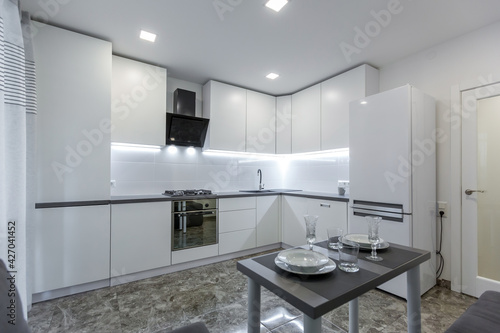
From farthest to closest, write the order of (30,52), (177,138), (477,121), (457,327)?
(177,138)
(477,121)
(30,52)
(457,327)

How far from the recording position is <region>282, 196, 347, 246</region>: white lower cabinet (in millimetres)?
2771

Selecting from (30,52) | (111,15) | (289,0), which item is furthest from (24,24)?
(289,0)

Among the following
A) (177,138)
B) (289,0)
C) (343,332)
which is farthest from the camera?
(177,138)

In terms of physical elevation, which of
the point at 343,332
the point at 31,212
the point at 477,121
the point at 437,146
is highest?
the point at 477,121

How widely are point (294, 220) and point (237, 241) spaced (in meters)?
0.88

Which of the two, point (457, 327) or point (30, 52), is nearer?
point (457, 327)

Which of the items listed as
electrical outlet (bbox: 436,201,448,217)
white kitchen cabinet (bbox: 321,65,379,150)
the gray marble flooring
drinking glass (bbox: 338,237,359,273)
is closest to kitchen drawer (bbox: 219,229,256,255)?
the gray marble flooring

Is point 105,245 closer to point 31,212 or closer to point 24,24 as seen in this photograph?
point 31,212

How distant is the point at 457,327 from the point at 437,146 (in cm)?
206

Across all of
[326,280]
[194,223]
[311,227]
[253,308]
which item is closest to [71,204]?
[194,223]

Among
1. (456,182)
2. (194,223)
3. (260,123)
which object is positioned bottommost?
(194,223)

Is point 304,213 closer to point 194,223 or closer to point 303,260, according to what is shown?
point 194,223

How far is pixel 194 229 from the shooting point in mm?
2912

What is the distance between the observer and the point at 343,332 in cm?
170
